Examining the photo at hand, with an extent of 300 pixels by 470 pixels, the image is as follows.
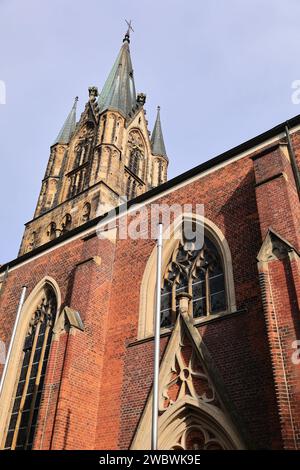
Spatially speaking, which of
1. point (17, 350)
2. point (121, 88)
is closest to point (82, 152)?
point (121, 88)

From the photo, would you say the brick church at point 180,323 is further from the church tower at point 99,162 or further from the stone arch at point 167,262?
the church tower at point 99,162

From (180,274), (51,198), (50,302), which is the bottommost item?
(180,274)

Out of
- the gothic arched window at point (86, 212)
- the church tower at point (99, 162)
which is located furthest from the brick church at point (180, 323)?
the church tower at point (99, 162)

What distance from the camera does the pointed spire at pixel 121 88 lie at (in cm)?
2952

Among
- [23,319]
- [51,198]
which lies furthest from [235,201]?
[51,198]

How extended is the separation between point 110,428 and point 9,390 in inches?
176

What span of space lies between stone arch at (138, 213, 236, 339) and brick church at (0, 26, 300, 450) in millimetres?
28

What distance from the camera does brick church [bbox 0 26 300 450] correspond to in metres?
7.36

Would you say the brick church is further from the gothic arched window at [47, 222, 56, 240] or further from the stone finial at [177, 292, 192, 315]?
the gothic arched window at [47, 222, 56, 240]

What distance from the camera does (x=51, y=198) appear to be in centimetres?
2806

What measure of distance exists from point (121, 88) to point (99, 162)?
28.8ft

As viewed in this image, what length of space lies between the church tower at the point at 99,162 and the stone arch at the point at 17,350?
30.3 feet

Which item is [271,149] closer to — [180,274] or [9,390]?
[180,274]

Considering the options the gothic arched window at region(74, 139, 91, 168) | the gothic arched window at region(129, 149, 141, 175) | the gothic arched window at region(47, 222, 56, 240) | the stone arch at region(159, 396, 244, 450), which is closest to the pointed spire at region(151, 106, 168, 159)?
the gothic arched window at region(129, 149, 141, 175)
